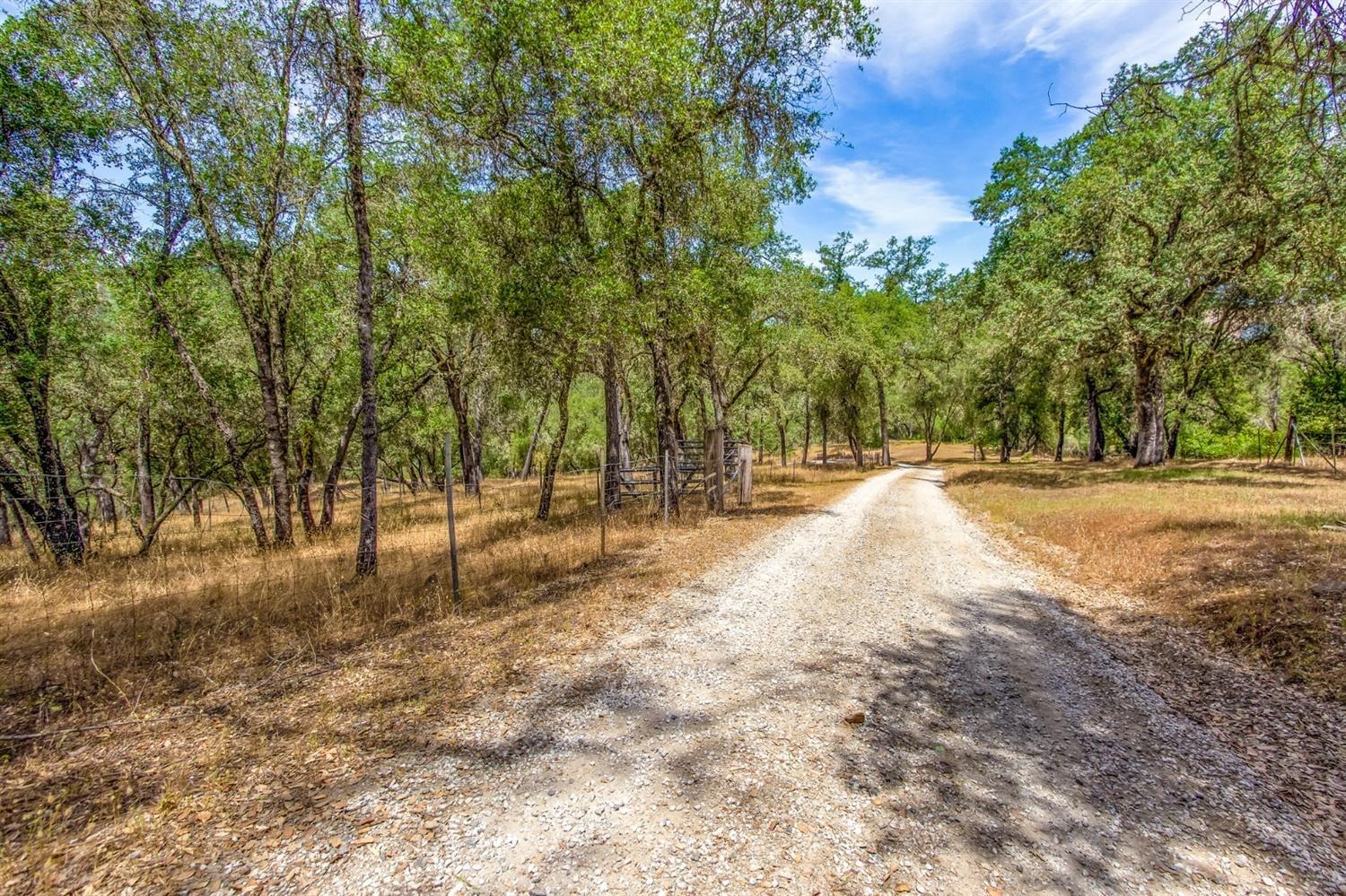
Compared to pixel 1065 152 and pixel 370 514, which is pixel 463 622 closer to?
pixel 370 514

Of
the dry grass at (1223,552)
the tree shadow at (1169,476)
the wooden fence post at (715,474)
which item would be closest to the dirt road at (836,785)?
the dry grass at (1223,552)

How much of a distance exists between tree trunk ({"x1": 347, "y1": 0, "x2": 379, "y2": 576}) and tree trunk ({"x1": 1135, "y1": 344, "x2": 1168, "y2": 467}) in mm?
22765

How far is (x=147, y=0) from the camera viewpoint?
919 centimetres

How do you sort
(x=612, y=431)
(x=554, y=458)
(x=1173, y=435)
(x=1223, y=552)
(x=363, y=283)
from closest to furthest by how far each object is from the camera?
(x=1223, y=552)
(x=363, y=283)
(x=554, y=458)
(x=612, y=431)
(x=1173, y=435)

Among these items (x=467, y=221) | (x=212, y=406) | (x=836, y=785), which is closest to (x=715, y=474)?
(x=467, y=221)

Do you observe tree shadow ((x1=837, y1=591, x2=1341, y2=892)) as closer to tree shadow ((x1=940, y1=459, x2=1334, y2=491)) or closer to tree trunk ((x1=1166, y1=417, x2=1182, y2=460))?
tree shadow ((x1=940, y1=459, x2=1334, y2=491))

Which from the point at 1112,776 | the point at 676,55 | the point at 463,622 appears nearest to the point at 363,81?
the point at 676,55

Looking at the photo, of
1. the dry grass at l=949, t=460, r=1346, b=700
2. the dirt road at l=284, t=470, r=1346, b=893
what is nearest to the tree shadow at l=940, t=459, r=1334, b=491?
the dry grass at l=949, t=460, r=1346, b=700

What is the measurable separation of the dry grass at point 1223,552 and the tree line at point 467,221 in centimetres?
403

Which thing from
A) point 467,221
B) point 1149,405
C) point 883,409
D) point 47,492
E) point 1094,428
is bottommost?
point 1094,428

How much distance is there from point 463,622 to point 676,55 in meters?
9.82

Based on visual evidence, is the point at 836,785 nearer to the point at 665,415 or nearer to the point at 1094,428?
the point at 665,415

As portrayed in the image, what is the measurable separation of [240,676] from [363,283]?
6194 millimetres

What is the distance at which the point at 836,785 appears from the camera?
310 centimetres
